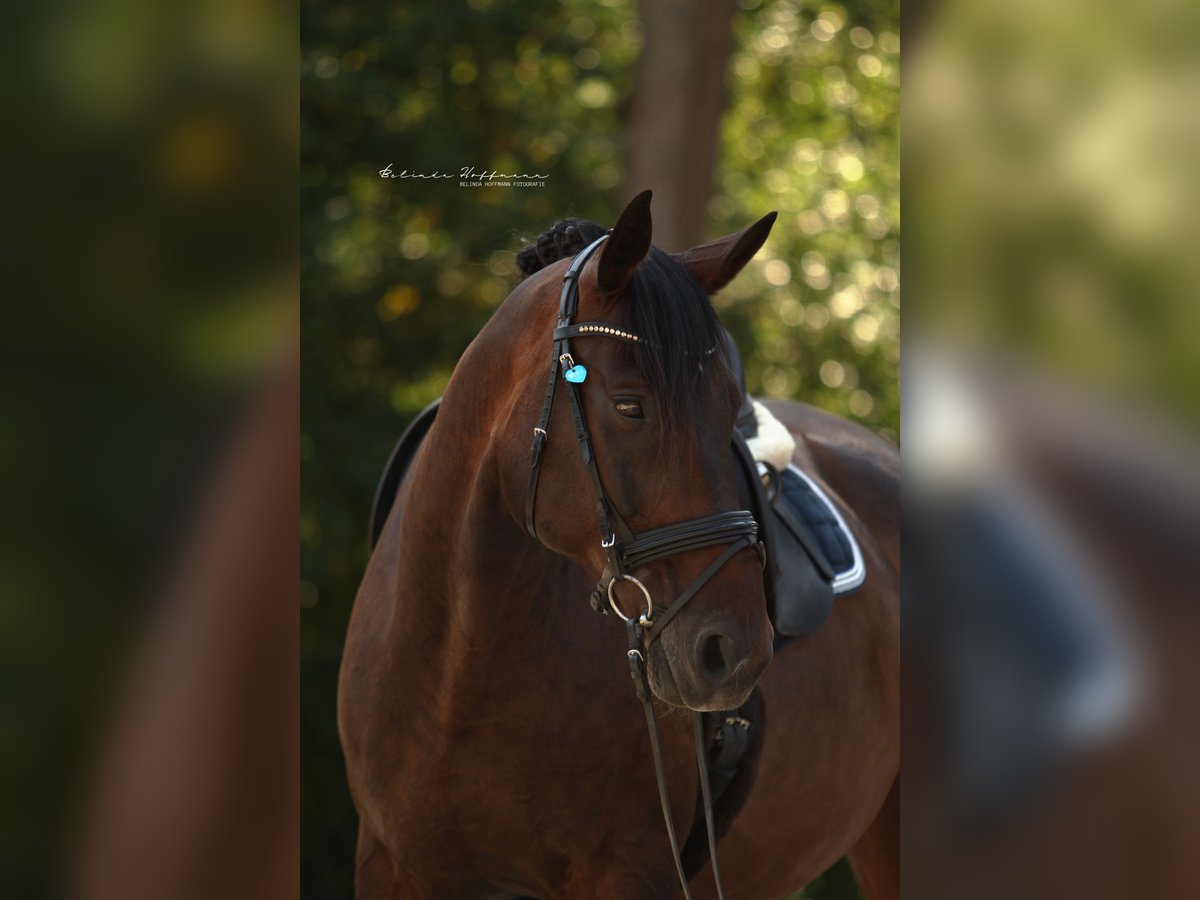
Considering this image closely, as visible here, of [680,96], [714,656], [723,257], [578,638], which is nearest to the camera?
[714,656]

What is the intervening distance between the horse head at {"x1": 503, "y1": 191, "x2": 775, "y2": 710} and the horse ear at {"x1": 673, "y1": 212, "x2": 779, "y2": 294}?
0.49 ft

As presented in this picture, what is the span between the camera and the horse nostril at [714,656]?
→ 183 cm

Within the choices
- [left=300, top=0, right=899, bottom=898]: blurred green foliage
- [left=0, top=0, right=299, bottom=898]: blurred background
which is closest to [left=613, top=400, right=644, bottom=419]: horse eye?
[left=0, top=0, right=299, bottom=898]: blurred background

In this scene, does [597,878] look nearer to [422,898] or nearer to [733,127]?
[422,898]

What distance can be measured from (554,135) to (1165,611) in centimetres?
508

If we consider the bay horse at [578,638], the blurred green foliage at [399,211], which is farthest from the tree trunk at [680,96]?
the bay horse at [578,638]

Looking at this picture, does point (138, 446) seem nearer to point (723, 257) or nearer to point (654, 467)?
point (654, 467)

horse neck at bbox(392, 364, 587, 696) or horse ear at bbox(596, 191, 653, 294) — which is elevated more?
horse ear at bbox(596, 191, 653, 294)

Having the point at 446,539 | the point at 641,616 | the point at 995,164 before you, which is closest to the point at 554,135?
the point at 446,539

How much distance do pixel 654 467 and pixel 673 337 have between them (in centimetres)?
20

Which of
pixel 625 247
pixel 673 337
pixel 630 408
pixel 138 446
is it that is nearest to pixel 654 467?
pixel 630 408

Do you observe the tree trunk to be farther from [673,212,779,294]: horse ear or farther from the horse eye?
the horse eye

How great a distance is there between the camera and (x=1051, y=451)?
0.80 metres

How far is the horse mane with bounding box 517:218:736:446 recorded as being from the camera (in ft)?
6.08
